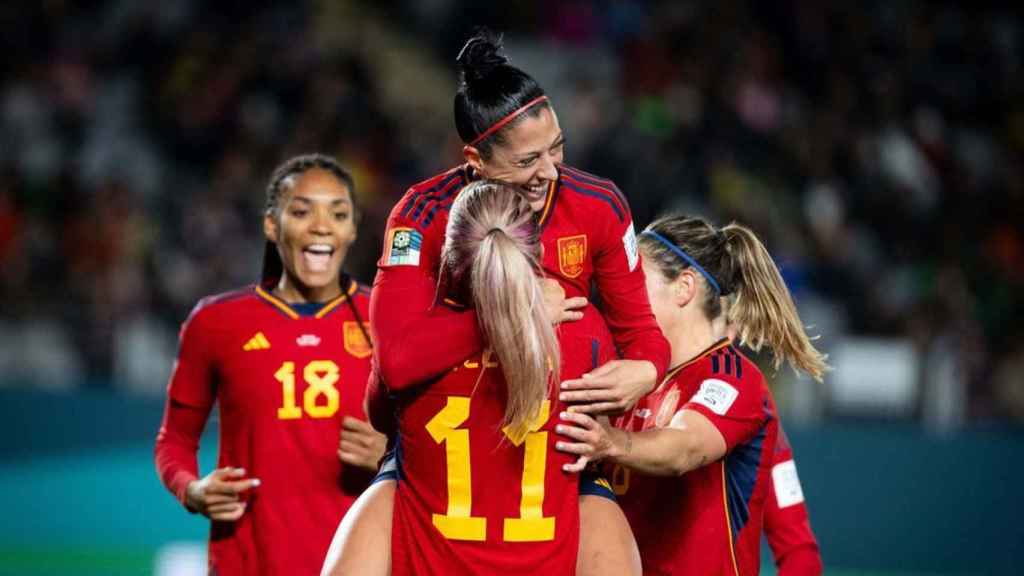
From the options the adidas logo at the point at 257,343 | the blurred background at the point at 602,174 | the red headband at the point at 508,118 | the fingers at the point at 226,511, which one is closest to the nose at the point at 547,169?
the red headband at the point at 508,118

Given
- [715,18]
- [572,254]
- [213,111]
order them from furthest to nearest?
[715,18] → [213,111] → [572,254]

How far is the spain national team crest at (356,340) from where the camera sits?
4.14 meters

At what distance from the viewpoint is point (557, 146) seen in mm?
3246

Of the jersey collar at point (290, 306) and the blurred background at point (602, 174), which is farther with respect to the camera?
the blurred background at point (602, 174)

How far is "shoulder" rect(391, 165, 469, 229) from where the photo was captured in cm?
311

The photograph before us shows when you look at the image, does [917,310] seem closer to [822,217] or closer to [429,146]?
[822,217]

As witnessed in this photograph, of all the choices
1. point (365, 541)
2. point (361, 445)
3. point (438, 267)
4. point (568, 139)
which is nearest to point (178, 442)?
point (361, 445)

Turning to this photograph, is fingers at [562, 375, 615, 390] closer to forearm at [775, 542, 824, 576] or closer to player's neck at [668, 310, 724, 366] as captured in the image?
player's neck at [668, 310, 724, 366]

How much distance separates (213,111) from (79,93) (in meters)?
1.21

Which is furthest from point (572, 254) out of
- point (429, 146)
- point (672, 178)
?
point (429, 146)

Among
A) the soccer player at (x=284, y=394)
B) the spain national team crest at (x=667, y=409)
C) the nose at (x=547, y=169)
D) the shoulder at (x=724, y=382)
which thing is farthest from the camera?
the soccer player at (x=284, y=394)

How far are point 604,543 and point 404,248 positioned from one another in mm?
817

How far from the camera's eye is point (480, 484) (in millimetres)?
2936

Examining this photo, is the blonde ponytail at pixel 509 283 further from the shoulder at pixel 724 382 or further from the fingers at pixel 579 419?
the shoulder at pixel 724 382
